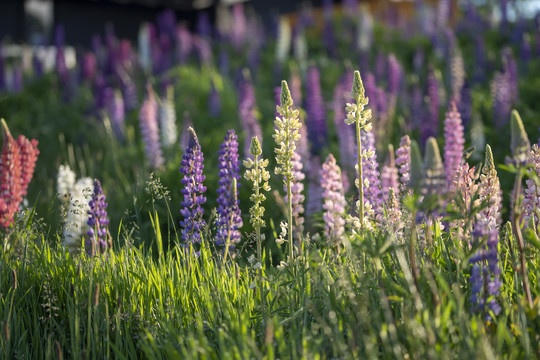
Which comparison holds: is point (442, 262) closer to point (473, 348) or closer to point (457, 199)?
point (457, 199)

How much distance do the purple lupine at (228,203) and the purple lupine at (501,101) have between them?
15.8 feet

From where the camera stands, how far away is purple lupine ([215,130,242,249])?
3.25 metres

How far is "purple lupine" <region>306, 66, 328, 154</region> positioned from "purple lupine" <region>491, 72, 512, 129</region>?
80.9 inches

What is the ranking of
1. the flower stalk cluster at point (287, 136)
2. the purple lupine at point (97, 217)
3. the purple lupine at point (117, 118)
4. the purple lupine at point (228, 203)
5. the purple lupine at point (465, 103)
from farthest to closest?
1. the purple lupine at point (117, 118)
2. the purple lupine at point (465, 103)
3. the purple lupine at point (97, 217)
4. the purple lupine at point (228, 203)
5. the flower stalk cluster at point (287, 136)

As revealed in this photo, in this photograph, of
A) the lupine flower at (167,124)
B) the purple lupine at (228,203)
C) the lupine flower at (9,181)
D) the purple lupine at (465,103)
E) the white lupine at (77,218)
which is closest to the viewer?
the purple lupine at (228,203)

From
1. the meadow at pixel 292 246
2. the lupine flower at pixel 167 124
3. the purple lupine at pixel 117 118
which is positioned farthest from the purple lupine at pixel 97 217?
the purple lupine at pixel 117 118

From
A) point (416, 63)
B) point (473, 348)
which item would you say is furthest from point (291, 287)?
point (416, 63)

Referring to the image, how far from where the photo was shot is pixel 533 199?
10.2ft

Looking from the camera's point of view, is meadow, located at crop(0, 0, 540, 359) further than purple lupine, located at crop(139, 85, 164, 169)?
No

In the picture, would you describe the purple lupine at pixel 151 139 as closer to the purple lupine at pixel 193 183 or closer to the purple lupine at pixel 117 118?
the purple lupine at pixel 117 118

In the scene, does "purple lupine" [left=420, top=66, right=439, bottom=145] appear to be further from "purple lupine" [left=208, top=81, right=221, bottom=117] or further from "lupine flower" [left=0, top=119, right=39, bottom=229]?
"lupine flower" [left=0, top=119, right=39, bottom=229]

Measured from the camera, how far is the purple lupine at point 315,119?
7145 mm

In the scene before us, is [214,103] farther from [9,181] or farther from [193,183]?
[193,183]

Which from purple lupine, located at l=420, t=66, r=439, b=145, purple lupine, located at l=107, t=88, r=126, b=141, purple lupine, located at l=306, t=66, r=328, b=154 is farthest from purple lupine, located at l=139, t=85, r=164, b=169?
purple lupine, located at l=420, t=66, r=439, b=145
